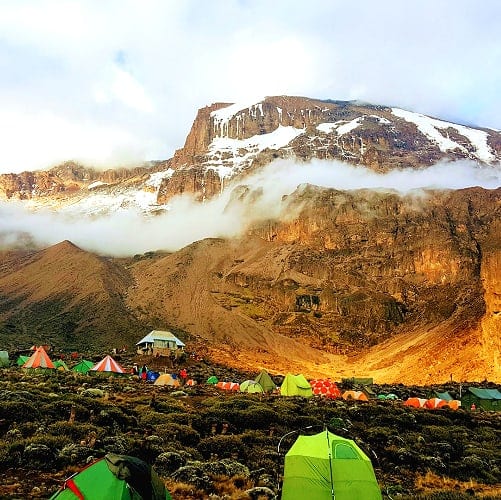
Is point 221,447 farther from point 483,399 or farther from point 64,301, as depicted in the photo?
point 64,301

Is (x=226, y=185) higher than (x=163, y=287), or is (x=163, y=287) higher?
(x=226, y=185)

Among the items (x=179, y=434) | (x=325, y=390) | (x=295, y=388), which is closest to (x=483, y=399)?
(x=325, y=390)

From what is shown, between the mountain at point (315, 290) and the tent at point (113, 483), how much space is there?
5551cm

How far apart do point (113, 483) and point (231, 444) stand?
8.61 meters

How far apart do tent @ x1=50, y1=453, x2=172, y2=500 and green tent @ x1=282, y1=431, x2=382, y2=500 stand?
349 centimetres

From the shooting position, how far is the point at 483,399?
3734cm

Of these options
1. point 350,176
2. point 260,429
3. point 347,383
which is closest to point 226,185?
point 350,176

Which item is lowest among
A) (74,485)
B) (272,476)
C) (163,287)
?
(163,287)

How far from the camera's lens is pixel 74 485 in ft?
26.8

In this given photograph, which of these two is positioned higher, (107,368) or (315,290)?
(107,368)

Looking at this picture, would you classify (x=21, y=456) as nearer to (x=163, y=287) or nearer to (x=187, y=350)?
(x=187, y=350)

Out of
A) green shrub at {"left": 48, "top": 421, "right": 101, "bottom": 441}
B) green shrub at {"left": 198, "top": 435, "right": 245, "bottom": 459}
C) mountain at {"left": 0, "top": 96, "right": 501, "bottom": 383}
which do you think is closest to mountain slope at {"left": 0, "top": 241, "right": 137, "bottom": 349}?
mountain at {"left": 0, "top": 96, "right": 501, "bottom": 383}

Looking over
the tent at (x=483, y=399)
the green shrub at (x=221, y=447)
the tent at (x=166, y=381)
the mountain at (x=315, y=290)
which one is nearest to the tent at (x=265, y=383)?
the tent at (x=166, y=381)

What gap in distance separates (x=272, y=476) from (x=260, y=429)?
6.44 metres
